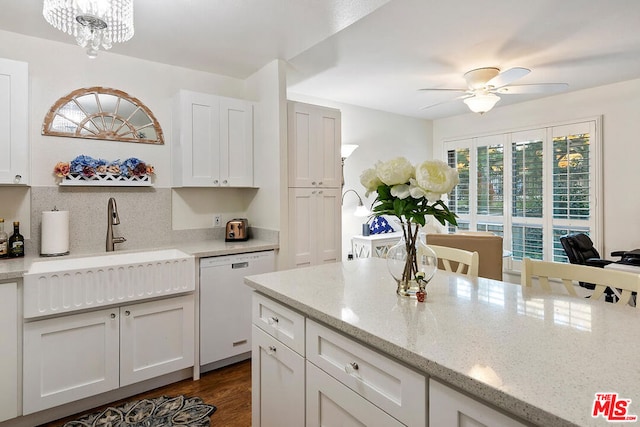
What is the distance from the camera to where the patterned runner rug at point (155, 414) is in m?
2.11

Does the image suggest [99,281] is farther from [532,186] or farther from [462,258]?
[532,186]

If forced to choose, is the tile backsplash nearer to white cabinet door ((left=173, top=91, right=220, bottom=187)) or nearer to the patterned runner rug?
white cabinet door ((left=173, top=91, right=220, bottom=187))

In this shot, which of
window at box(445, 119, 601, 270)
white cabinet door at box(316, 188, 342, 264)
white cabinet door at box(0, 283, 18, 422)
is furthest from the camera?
window at box(445, 119, 601, 270)

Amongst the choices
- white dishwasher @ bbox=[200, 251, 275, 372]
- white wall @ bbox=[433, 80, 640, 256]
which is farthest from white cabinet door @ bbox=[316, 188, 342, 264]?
white wall @ bbox=[433, 80, 640, 256]

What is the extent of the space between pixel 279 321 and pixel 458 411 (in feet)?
2.66

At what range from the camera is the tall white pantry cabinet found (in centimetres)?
316

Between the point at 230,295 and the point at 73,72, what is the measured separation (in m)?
2.07

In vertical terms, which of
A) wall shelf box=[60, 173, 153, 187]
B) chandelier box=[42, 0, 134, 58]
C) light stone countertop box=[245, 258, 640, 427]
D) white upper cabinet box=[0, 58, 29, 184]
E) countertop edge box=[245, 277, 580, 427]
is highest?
chandelier box=[42, 0, 134, 58]

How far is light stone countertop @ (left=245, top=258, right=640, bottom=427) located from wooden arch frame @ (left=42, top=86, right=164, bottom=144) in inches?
81.2

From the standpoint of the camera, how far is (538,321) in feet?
3.51

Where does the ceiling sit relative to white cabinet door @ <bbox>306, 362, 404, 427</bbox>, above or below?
above

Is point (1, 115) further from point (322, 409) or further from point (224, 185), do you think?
point (322, 409)

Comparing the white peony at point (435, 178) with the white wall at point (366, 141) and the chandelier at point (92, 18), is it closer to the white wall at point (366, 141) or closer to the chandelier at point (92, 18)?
the chandelier at point (92, 18)

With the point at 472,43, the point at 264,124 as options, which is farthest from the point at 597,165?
the point at 264,124
